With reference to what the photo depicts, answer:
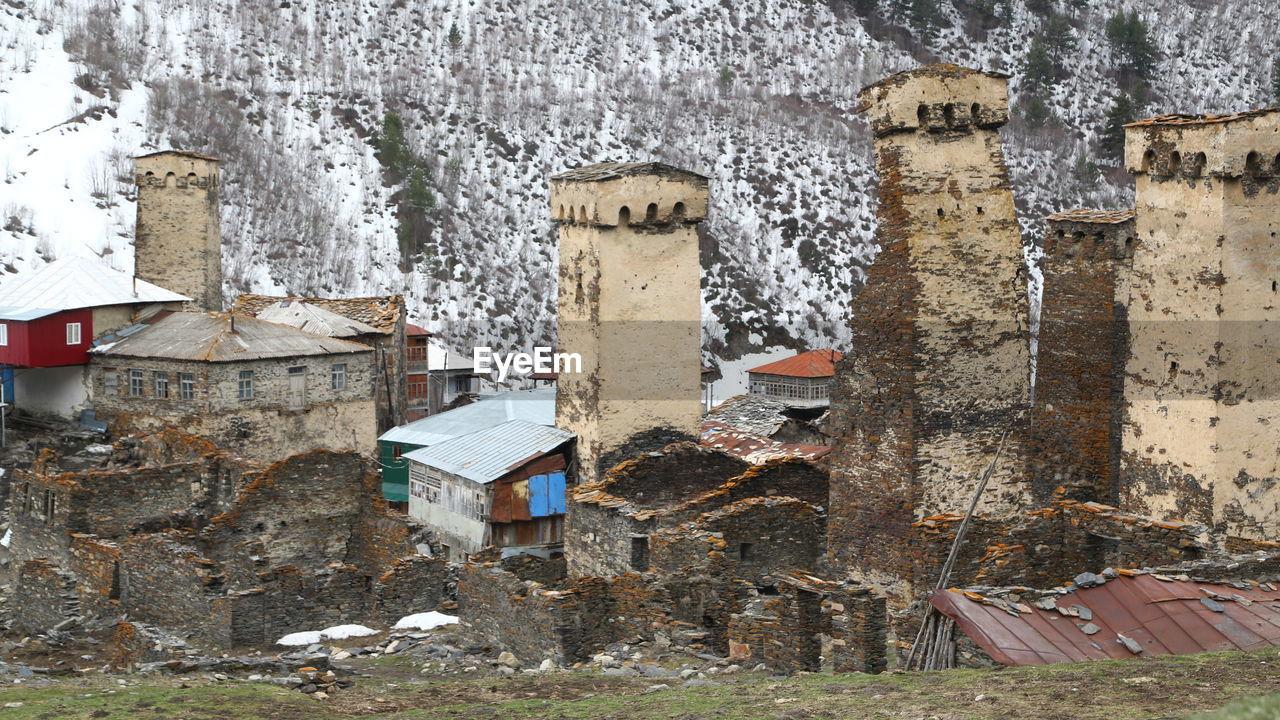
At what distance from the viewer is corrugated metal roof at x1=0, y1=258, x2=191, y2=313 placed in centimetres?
4088

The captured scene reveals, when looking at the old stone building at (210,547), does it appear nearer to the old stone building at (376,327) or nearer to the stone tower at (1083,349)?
the old stone building at (376,327)

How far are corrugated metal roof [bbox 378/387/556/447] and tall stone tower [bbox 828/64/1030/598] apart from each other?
15.7m

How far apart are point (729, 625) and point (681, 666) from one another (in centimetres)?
103

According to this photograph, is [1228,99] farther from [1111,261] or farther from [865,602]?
[865,602]

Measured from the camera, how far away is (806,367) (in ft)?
A: 194

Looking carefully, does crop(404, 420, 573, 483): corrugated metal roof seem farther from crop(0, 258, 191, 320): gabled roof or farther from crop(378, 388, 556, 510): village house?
crop(0, 258, 191, 320): gabled roof

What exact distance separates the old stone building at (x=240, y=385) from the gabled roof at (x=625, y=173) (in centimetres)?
1023

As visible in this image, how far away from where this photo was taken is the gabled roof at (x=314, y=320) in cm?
4369

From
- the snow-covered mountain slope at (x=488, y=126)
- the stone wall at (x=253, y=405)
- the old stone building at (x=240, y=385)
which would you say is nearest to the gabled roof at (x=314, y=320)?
the old stone building at (x=240, y=385)

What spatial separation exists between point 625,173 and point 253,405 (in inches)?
488

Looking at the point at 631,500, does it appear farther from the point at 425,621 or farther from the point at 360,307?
the point at 360,307

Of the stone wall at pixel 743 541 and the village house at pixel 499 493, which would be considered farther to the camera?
the village house at pixel 499 493

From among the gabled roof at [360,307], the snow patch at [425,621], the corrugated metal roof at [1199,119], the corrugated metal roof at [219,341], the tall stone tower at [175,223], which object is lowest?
the snow patch at [425,621]

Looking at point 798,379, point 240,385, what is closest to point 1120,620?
point 240,385
